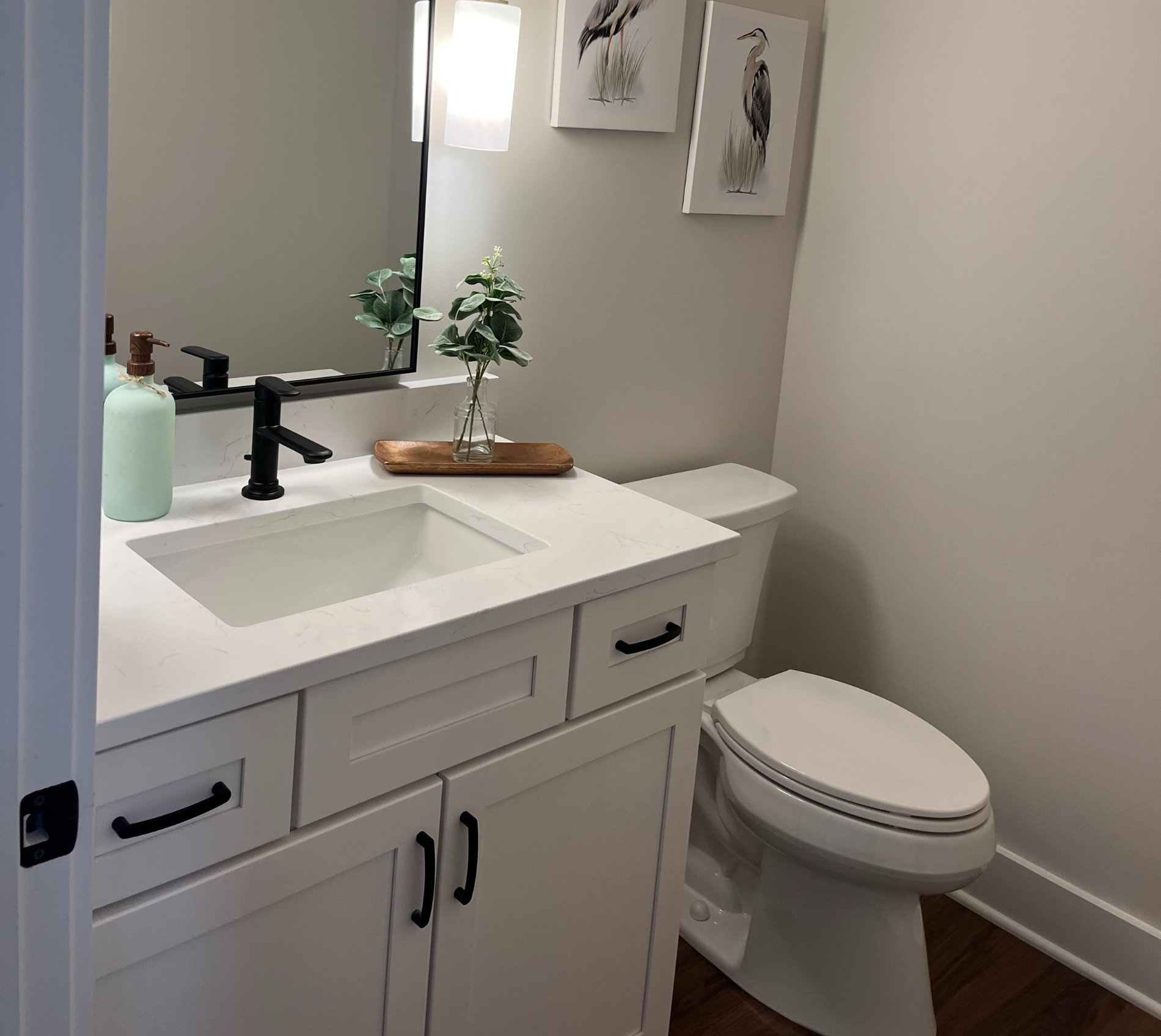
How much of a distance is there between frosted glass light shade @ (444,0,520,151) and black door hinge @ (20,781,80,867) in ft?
3.84

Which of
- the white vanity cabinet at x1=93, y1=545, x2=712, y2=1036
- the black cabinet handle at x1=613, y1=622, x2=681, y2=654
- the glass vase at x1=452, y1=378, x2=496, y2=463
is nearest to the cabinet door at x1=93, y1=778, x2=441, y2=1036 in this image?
the white vanity cabinet at x1=93, y1=545, x2=712, y2=1036

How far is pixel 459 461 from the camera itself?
1594mm

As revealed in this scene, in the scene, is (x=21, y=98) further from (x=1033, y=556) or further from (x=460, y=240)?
(x=1033, y=556)

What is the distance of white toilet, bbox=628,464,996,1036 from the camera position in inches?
66.0

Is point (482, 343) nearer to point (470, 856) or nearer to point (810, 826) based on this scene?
point (470, 856)

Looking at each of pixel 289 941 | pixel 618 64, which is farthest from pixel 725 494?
pixel 289 941

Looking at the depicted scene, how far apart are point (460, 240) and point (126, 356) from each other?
531 mm

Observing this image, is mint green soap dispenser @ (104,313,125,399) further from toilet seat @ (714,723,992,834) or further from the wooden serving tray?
toilet seat @ (714,723,992,834)

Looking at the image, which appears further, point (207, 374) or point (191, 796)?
point (207, 374)

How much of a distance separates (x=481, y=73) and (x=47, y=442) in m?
1.14

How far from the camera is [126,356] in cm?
141

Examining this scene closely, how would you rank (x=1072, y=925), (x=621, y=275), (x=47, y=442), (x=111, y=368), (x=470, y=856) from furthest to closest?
(x=1072, y=925), (x=621, y=275), (x=111, y=368), (x=470, y=856), (x=47, y=442)

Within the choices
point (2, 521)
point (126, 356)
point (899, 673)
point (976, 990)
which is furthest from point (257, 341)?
point (976, 990)

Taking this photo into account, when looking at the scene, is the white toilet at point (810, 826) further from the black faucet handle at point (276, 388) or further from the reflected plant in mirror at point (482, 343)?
the black faucet handle at point (276, 388)
